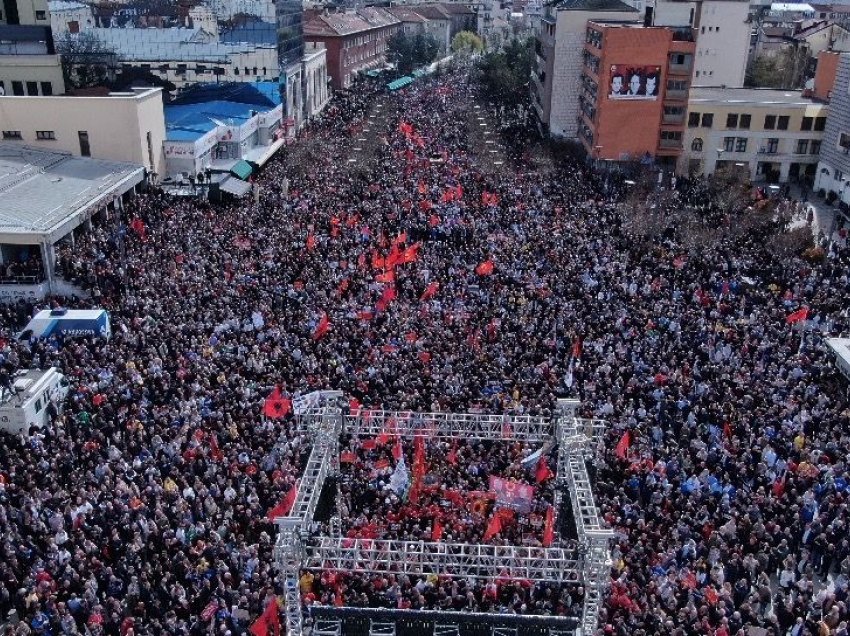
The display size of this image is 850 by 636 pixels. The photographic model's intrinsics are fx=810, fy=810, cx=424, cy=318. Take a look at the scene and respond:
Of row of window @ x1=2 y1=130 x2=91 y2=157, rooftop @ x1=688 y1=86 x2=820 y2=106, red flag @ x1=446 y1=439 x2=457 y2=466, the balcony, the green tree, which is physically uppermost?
rooftop @ x1=688 y1=86 x2=820 y2=106

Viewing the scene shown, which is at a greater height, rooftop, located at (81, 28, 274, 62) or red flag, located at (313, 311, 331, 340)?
rooftop, located at (81, 28, 274, 62)

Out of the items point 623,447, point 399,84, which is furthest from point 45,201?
point 399,84

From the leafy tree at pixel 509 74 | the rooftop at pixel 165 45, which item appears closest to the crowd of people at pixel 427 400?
the rooftop at pixel 165 45

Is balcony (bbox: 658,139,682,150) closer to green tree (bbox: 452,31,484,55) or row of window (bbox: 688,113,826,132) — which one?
row of window (bbox: 688,113,826,132)

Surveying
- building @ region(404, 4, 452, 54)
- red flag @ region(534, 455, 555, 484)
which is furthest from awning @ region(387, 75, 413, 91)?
red flag @ region(534, 455, 555, 484)

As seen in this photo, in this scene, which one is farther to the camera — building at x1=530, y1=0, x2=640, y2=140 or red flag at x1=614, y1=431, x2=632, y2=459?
building at x1=530, y1=0, x2=640, y2=140

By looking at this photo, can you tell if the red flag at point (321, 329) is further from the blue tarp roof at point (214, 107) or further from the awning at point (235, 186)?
the blue tarp roof at point (214, 107)

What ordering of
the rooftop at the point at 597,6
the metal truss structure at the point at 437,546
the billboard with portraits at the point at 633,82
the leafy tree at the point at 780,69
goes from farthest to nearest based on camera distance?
the leafy tree at the point at 780,69, the rooftop at the point at 597,6, the billboard with portraits at the point at 633,82, the metal truss structure at the point at 437,546
